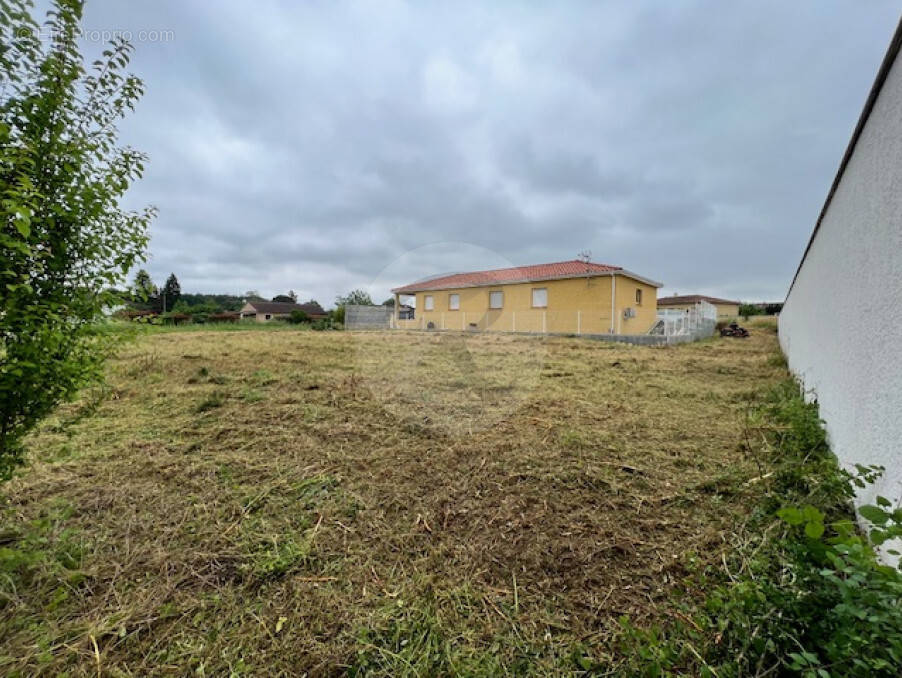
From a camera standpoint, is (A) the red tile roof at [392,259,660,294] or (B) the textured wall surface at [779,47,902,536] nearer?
(B) the textured wall surface at [779,47,902,536]

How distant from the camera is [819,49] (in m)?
4.48

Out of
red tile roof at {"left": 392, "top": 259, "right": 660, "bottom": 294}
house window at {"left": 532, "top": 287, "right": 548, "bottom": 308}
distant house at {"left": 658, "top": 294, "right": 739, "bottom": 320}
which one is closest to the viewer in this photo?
red tile roof at {"left": 392, "top": 259, "right": 660, "bottom": 294}

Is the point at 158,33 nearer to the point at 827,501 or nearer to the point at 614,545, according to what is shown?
the point at 614,545

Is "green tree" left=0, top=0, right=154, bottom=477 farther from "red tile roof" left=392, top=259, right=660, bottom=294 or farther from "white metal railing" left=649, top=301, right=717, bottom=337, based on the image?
"white metal railing" left=649, top=301, right=717, bottom=337

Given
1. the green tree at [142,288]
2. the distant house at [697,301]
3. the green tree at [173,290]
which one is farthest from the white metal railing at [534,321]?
the green tree at [173,290]

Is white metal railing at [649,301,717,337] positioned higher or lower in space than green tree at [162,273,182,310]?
lower

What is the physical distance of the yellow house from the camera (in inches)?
557

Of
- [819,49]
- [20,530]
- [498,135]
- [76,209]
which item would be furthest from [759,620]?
[498,135]

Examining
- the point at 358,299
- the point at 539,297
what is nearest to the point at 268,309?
the point at 358,299

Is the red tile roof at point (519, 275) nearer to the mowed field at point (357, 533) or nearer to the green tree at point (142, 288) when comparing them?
the mowed field at point (357, 533)

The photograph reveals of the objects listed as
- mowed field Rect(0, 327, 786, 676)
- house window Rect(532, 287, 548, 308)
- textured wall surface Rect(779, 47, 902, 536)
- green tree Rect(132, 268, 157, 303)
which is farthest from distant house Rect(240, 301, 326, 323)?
textured wall surface Rect(779, 47, 902, 536)

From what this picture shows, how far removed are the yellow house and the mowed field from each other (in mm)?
10348

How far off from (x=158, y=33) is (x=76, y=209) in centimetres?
204

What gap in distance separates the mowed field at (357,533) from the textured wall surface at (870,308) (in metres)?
0.66
